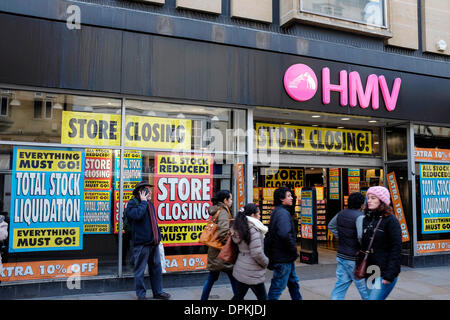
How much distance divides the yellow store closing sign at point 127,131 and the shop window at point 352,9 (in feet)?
12.1

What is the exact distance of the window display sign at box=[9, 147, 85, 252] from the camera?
6.58 meters

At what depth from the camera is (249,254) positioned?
15.9ft

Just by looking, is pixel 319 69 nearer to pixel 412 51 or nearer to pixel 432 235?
pixel 412 51

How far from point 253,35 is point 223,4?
89cm

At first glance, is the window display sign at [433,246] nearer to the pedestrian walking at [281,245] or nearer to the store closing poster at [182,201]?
the store closing poster at [182,201]

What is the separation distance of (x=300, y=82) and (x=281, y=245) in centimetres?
411

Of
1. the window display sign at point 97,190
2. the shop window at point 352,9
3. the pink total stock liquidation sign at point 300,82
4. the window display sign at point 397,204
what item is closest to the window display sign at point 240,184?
the pink total stock liquidation sign at point 300,82

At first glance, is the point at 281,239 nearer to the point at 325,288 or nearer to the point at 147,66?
the point at 325,288

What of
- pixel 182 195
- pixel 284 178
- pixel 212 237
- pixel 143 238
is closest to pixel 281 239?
pixel 212 237

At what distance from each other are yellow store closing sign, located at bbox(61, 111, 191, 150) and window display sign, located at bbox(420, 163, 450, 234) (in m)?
6.06

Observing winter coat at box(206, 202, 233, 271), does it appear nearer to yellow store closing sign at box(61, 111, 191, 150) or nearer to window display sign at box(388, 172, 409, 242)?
yellow store closing sign at box(61, 111, 191, 150)

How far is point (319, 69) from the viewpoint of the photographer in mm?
8430

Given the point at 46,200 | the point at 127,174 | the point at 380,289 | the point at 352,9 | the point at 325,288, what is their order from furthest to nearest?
1. the point at 352,9
2. the point at 325,288
3. the point at 127,174
4. the point at 46,200
5. the point at 380,289

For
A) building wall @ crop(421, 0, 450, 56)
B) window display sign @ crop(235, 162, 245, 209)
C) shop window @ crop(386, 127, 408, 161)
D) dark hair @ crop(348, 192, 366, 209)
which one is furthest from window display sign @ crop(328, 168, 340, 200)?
dark hair @ crop(348, 192, 366, 209)
